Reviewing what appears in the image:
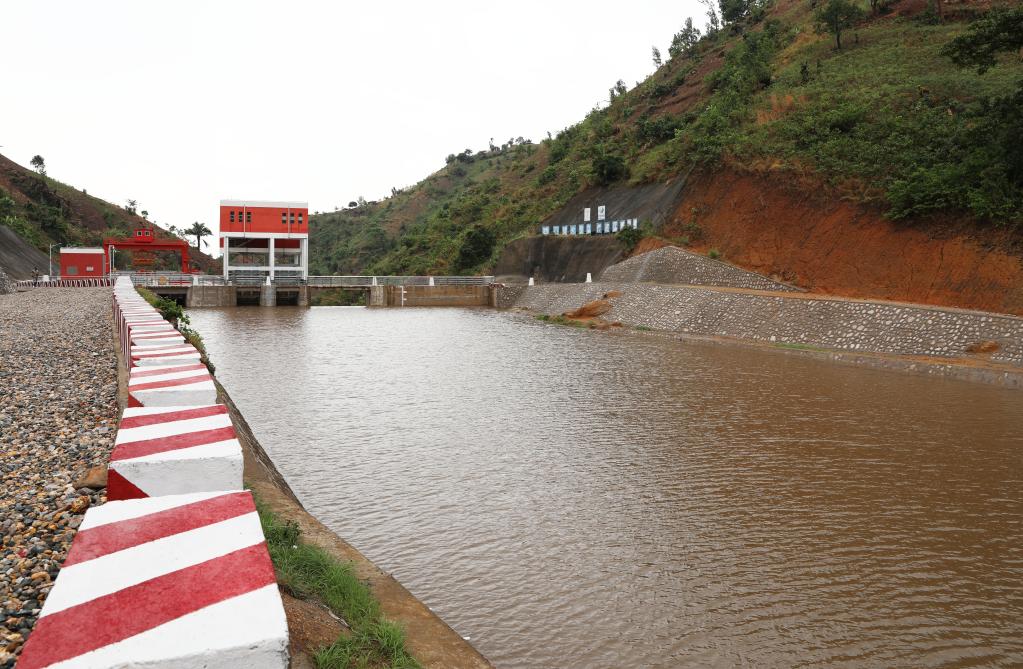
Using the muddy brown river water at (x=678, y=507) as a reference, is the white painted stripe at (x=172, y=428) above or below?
above

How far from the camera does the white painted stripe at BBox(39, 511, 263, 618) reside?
236 centimetres

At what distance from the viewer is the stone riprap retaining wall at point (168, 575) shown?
2.06 metres

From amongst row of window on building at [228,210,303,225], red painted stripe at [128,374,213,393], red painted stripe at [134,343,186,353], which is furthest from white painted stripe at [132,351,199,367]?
row of window on building at [228,210,303,225]

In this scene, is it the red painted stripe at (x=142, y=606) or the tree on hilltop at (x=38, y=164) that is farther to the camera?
the tree on hilltop at (x=38, y=164)

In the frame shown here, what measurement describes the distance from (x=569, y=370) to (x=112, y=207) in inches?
4035

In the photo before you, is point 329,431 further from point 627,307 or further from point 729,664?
point 627,307

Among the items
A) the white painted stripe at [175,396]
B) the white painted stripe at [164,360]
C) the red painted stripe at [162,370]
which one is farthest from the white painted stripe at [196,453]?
the white painted stripe at [164,360]

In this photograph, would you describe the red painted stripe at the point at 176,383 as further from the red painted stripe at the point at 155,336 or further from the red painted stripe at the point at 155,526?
the red painted stripe at the point at 155,336

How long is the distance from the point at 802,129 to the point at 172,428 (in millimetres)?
35245

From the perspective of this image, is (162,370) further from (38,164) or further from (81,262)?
(38,164)

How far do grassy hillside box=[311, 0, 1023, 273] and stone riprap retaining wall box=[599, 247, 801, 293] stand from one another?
16.7ft

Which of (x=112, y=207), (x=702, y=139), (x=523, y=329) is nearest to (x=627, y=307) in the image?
(x=523, y=329)

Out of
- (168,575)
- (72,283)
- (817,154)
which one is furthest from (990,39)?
(72,283)

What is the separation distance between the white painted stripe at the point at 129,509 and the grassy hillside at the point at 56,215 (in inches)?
2962
